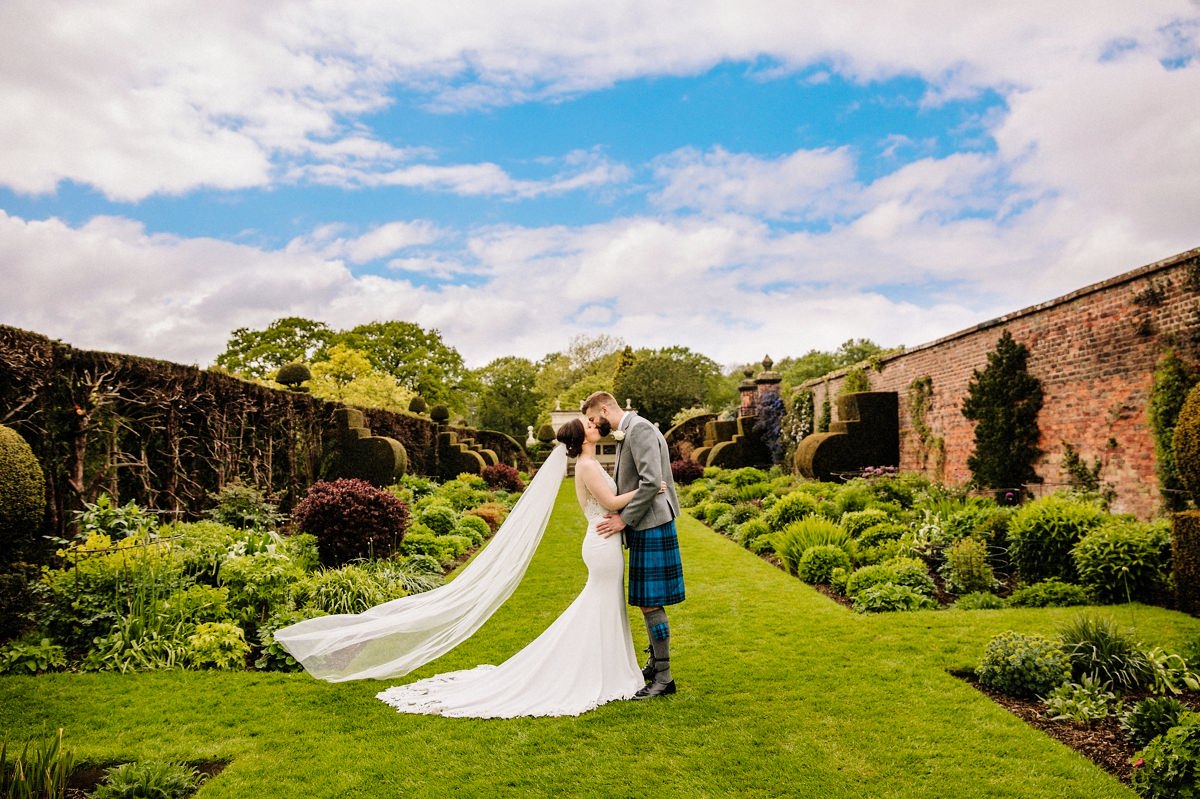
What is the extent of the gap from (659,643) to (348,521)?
15.4 feet

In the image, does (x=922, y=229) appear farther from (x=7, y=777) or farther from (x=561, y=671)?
(x=7, y=777)

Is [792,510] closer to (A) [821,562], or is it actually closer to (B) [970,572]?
(A) [821,562]

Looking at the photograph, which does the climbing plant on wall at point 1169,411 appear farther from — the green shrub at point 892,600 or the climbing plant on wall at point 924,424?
the climbing plant on wall at point 924,424

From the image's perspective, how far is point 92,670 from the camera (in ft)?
17.1

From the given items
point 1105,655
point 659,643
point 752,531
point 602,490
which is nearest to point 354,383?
point 752,531

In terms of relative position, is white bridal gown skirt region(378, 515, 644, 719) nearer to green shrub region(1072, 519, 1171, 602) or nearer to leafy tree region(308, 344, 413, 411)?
green shrub region(1072, 519, 1171, 602)

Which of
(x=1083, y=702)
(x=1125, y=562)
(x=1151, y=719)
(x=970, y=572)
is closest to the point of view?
(x=1151, y=719)

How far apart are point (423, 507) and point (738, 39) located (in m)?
9.85

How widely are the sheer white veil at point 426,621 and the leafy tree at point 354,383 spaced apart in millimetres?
22986

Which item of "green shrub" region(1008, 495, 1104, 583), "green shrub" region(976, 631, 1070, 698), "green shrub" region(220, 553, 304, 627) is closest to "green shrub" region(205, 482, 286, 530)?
"green shrub" region(220, 553, 304, 627)

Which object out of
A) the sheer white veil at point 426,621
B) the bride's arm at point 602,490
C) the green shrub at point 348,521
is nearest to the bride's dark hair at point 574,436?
the bride's arm at point 602,490

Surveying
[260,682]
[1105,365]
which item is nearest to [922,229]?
[1105,365]

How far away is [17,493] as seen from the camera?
5.44 m

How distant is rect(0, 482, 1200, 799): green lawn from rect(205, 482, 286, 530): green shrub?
439cm
